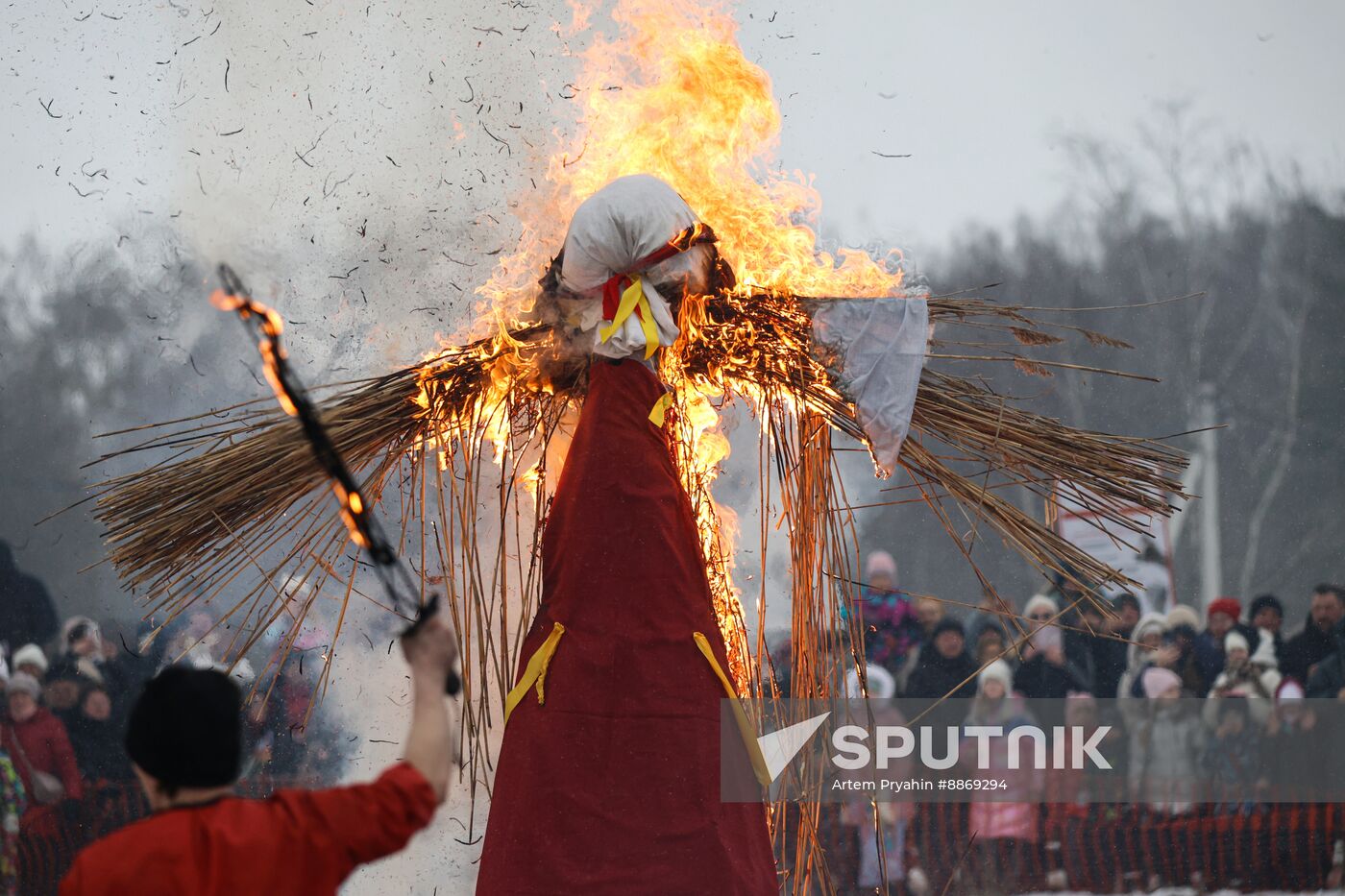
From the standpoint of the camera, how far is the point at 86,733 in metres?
6.54

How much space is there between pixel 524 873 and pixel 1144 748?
468 cm

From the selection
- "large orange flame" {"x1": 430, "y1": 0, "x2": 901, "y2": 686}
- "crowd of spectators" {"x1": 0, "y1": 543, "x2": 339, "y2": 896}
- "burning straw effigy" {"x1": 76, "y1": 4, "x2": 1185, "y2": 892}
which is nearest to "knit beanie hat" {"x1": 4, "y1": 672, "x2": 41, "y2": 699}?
"crowd of spectators" {"x1": 0, "y1": 543, "x2": 339, "y2": 896}

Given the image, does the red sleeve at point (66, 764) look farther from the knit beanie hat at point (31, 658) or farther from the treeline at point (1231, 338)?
the treeline at point (1231, 338)

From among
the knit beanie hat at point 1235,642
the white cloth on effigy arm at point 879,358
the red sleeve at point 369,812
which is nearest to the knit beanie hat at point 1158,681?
the knit beanie hat at point 1235,642

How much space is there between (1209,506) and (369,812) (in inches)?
368

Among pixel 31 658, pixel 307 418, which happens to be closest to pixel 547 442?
pixel 307 418

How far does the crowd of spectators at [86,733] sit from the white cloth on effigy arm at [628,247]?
3157 mm

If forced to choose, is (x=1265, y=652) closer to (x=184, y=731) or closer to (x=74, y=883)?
(x=184, y=731)

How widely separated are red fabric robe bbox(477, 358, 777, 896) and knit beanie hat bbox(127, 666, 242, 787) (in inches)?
42.7

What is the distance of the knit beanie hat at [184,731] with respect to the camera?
1.84 metres

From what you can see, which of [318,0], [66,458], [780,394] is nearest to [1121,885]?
[780,394]

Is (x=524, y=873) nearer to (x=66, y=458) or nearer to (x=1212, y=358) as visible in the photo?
(x=66, y=458)

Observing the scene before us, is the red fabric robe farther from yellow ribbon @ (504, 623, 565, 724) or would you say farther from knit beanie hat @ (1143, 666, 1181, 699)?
knit beanie hat @ (1143, 666, 1181, 699)

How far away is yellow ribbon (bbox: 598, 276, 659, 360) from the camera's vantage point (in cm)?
303
